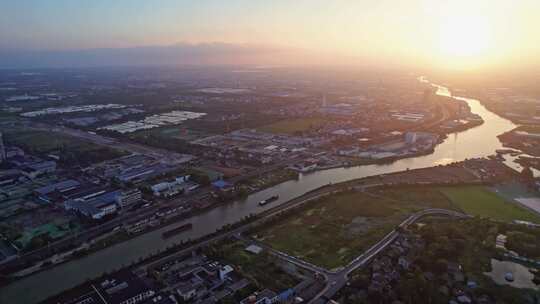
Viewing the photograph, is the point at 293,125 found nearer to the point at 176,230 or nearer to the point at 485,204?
the point at 485,204

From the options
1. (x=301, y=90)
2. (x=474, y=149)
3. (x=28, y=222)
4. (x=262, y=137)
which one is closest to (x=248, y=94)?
(x=301, y=90)

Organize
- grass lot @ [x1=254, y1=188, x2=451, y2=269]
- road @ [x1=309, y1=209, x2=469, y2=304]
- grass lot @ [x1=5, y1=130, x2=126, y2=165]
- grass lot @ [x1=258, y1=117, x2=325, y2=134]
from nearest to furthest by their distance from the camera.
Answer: road @ [x1=309, y1=209, x2=469, y2=304], grass lot @ [x1=254, y1=188, x2=451, y2=269], grass lot @ [x1=5, y1=130, x2=126, y2=165], grass lot @ [x1=258, y1=117, x2=325, y2=134]

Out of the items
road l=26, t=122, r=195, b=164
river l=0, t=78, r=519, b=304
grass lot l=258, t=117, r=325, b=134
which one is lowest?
river l=0, t=78, r=519, b=304

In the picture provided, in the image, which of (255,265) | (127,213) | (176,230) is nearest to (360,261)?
(255,265)

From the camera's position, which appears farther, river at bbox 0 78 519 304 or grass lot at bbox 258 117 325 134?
grass lot at bbox 258 117 325 134

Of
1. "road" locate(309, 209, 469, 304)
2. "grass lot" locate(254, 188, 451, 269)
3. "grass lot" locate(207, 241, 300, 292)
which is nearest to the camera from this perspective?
"road" locate(309, 209, 469, 304)

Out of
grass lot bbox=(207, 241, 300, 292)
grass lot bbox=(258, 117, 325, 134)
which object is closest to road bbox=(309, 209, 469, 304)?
grass lot bbox=(207, 241, 300, 292)

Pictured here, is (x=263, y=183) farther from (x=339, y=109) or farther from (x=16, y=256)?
(x=339, y=109)

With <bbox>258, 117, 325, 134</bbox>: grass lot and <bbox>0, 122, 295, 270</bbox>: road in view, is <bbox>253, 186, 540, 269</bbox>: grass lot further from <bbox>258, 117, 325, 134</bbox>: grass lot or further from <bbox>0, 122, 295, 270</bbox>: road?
<bbox>258, 117, 325, 134</bbox>: grass lot
